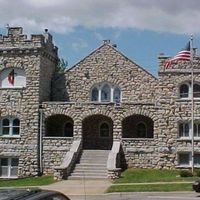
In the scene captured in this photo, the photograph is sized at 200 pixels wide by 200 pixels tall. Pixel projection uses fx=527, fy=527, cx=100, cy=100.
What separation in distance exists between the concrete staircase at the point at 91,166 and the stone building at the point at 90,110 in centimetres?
18

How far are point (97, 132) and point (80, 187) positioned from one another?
13.1m

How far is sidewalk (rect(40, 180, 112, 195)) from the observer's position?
77.9ft

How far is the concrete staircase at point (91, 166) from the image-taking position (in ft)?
103

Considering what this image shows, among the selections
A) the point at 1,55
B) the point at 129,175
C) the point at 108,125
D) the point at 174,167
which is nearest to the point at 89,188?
the point at 129,175

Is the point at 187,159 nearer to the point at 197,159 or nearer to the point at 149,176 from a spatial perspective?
the point at 197,159

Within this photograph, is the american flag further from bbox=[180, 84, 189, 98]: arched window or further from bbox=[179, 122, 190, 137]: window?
bbox=[179, 122, 190, 137]: window

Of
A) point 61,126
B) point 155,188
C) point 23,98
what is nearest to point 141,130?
point 61,126

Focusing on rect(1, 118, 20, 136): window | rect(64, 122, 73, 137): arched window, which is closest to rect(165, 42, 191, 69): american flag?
rect(64, 122, 73, 137): arched window

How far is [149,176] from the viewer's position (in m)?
31.1

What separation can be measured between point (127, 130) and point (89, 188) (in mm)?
13489

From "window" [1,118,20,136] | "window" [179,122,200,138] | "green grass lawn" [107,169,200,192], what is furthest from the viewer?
"window" [1,118,20,136]

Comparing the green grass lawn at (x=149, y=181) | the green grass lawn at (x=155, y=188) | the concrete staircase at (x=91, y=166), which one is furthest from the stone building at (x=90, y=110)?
the green grass lawn at (x=155, y=188)

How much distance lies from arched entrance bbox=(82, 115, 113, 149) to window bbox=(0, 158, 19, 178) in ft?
17.2

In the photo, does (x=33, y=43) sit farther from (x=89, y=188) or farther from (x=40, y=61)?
(x=89, y=188)
